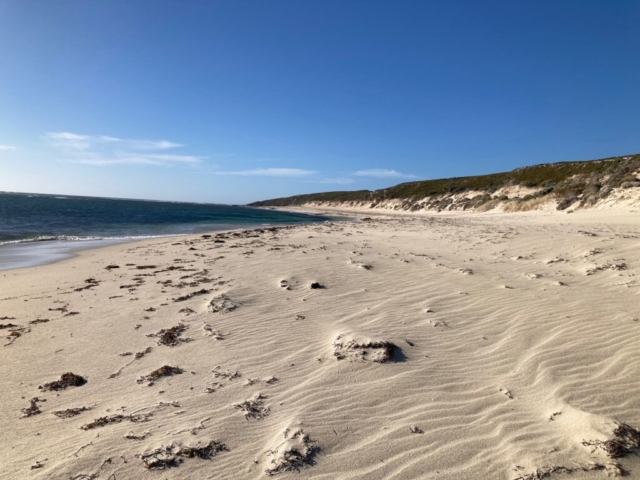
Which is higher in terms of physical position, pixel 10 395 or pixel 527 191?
pixel 527 191

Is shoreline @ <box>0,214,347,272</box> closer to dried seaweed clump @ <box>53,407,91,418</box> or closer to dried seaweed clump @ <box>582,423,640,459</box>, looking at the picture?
dried seaweed clump @ <box>53,407,91,418</box>

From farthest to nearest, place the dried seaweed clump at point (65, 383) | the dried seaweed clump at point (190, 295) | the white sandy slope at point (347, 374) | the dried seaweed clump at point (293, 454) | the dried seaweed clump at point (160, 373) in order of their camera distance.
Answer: the dried seaweed clump at point (190, 295) → the dried seaweed clump at point (160, 373) → the dried seaweed clump at point (65, 383) → the white sandy slope at point (347, 374) → the dried seaweed clump at point (293, 454)

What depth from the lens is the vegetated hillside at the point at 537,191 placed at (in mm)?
27625

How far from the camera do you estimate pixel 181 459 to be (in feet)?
10.6

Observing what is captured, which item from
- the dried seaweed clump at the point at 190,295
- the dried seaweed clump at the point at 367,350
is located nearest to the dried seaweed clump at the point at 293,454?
the dried seaweed clump at the point at 367,350

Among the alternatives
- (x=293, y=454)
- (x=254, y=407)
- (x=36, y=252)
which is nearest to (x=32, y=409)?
(x=254, y=407)

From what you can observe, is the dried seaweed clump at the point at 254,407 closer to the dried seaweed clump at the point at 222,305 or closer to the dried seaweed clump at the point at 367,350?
the dried seaweed clump at the point at 367,350

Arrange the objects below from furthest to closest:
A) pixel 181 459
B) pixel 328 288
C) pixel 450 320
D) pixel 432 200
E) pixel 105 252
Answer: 1. pixel 432 200
2. pixel 105 252
3. pixel 328 288
4. pixel 450 320
5. pixel 181 459

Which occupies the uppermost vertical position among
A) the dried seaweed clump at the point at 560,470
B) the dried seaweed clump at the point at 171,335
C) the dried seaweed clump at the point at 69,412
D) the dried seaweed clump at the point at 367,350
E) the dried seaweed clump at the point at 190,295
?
the dried seaweed clump at the point at 190,295

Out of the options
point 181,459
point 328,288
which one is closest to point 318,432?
point 181,459

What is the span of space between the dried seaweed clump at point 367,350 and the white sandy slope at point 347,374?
80 millimetres

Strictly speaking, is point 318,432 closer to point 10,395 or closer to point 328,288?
point 10,395

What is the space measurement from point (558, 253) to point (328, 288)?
7603mm

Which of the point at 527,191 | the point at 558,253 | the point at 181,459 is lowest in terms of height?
the point at 181,459
